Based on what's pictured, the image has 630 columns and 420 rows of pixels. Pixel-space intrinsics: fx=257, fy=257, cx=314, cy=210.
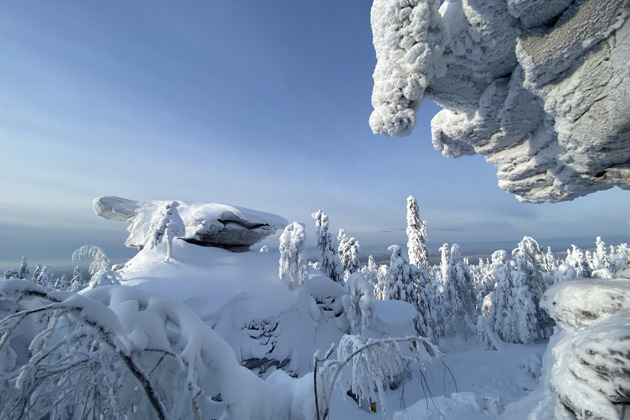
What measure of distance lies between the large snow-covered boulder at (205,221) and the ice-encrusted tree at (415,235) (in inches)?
641

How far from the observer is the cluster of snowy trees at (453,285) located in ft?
68.3

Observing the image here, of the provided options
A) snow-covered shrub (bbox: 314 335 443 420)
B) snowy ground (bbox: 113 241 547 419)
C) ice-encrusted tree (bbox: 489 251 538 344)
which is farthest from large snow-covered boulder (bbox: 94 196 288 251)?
ice-encrusted tree (bbox: 489 251 538 344)

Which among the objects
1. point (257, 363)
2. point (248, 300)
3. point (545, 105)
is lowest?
point (257, 363)

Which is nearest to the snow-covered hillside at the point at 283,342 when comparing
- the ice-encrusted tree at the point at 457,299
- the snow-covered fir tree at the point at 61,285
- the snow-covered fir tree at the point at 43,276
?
the snow-covered fir tree at the point at 61,285

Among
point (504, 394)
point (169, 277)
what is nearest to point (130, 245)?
point (169, 277)

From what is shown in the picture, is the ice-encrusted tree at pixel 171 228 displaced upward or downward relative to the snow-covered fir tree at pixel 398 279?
upward

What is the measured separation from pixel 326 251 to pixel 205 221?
11.1 meters

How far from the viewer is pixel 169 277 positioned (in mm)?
14289

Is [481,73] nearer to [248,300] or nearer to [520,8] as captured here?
[520,8]

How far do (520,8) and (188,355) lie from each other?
21.8 ft

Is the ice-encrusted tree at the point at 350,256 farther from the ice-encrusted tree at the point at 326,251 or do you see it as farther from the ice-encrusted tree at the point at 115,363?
the ice-encrusted tree at the point at 115,363

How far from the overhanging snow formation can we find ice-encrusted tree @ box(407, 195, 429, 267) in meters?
23.7

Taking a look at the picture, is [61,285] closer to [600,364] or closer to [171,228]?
[171,228]

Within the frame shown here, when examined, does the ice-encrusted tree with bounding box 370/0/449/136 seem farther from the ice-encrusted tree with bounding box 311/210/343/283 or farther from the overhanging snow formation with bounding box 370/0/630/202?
the ice-encrusted tree with bounding box 311/210/343/283
